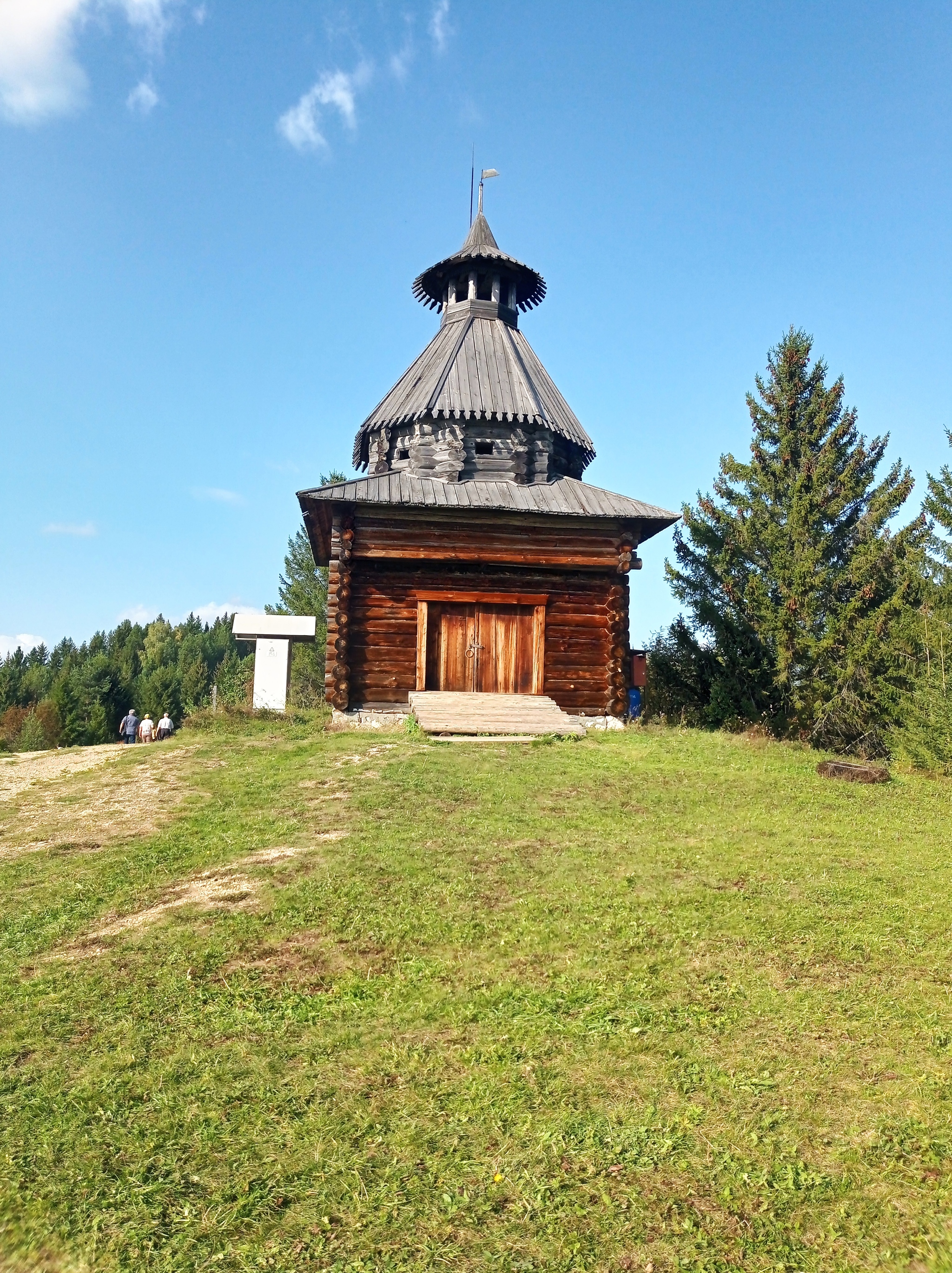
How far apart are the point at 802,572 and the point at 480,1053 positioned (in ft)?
65.0

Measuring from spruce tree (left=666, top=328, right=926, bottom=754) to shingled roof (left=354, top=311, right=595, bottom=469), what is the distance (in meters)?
5.55

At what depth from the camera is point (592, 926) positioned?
641 cm

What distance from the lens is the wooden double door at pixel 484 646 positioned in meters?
17.1

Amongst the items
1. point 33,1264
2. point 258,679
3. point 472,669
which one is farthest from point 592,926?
point 258,679

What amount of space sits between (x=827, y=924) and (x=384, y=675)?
37.4ft

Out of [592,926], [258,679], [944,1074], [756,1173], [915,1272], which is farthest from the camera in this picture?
[258,679]

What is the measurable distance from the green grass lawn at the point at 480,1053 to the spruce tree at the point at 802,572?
44.8ft

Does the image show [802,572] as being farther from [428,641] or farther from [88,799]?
[88,799]

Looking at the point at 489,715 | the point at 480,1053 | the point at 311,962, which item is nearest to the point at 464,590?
the point at 489,715

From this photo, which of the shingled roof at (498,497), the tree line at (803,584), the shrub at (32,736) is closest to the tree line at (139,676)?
the shrub at (32,736)

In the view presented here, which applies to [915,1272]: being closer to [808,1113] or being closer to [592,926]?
[808,1113]

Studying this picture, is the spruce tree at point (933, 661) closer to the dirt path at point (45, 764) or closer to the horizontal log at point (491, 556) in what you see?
the horizontal log at point (491, 556)

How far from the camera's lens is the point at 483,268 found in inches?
907

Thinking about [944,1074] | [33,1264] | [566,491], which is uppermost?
[566,491]
